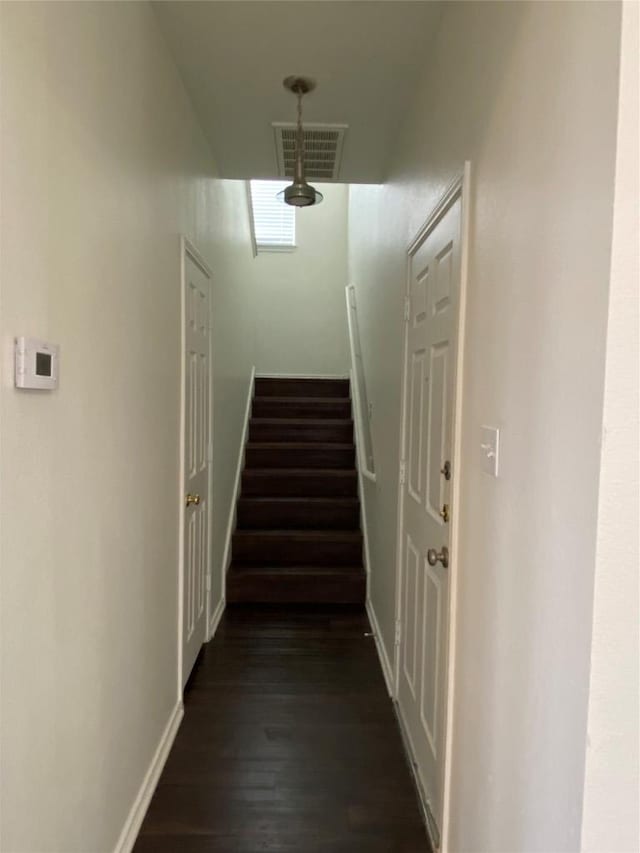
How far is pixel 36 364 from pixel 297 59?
167 centimetres

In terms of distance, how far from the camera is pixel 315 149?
2.82m

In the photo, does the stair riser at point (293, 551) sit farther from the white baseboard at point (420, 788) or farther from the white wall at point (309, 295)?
the white wall at point (309, 295)

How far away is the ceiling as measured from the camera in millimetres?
1779

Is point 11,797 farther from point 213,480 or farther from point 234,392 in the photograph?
point 234,392

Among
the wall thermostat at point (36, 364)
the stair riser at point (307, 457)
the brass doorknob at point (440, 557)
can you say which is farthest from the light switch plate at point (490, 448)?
the stair riser at point (307, 457)

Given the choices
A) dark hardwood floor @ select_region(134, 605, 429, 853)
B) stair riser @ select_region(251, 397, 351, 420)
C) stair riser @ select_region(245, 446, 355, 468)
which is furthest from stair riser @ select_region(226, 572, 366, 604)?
stair riser @ select_region(251, 397, 351, 420)

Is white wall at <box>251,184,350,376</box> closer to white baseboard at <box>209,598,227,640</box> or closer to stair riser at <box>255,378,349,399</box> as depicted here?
stair riser at <box>255,378,349,399</box>

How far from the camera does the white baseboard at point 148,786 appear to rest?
1629 mm

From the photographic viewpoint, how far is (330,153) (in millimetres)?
2857

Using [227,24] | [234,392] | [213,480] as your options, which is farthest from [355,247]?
[227,24]

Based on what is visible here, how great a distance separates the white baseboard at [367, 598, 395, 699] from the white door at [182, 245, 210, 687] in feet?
3.10

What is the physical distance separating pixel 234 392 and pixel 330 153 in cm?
185

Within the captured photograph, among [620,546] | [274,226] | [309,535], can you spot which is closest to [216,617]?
[309,535]

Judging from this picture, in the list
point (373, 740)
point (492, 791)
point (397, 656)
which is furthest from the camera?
point (397, 656)
